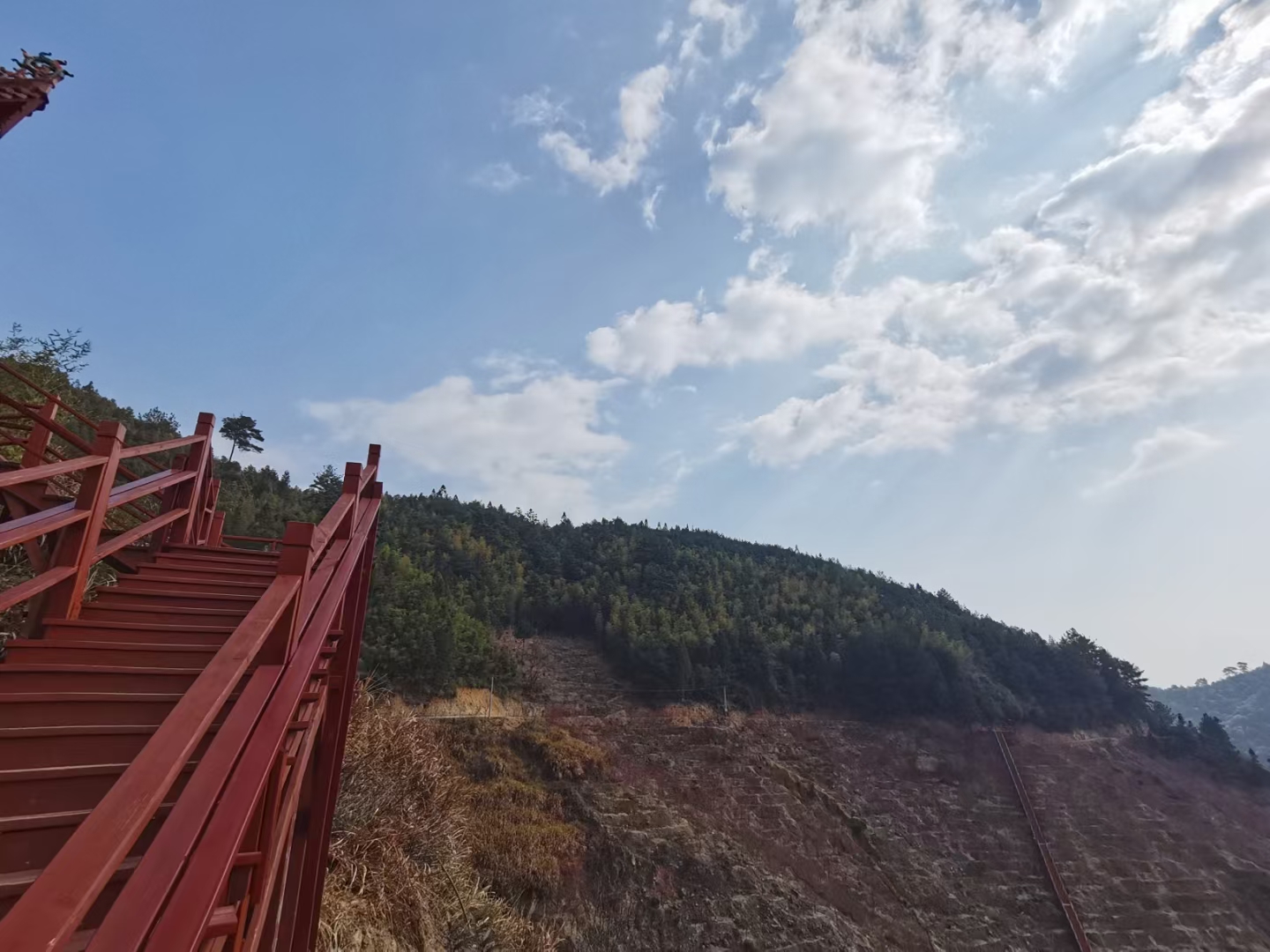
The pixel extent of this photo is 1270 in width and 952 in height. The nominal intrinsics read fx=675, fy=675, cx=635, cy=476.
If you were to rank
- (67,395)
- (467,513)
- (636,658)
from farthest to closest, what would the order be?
(467,513) → (636,658) → (67,395)

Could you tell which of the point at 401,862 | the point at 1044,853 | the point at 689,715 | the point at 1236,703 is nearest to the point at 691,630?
the point at 689,715

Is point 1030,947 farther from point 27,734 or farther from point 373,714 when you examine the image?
point 27,734

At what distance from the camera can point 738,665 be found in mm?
22438

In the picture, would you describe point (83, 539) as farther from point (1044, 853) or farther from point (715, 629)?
point (715, 629)

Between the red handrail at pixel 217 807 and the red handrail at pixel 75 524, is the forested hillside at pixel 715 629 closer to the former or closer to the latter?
the red handrail at pixel 75 524

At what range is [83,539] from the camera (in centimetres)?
324

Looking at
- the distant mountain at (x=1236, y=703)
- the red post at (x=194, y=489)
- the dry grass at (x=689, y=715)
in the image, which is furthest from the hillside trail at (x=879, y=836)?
the distant mountain at (x=1236, y=703)

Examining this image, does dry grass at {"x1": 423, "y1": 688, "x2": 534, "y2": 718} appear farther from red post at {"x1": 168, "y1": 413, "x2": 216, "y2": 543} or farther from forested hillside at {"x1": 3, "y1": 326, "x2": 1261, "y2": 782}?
red post at {"x1": 168, "y1": 413, "x2": 216, "y2": 543}

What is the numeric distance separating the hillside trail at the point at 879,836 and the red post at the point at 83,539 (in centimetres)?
1023

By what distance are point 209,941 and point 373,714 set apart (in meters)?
7.60

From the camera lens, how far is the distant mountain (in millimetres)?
68569

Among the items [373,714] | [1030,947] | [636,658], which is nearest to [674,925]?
[373,714]

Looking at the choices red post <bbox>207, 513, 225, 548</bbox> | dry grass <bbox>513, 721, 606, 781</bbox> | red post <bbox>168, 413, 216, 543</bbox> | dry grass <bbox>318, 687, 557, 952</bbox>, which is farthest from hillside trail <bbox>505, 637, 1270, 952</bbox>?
red post <bbox>168, 413, 216, 543</bbox>

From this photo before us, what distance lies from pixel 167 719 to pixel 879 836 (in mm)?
18132
